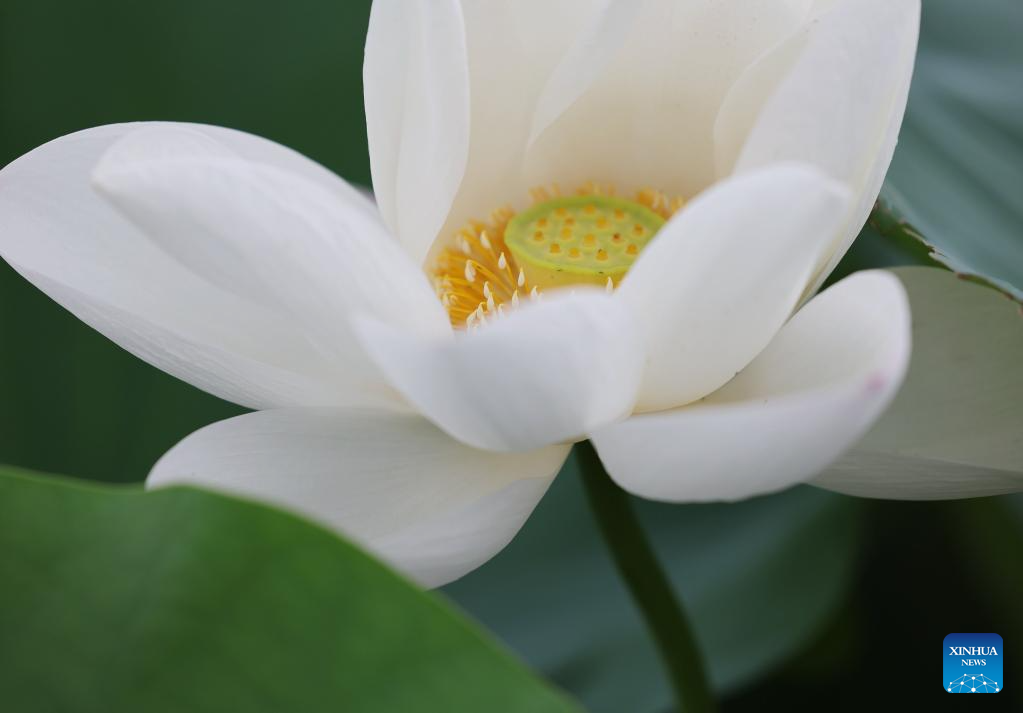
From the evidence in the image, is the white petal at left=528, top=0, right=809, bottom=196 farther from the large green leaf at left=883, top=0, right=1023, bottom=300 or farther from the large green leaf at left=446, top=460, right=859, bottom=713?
the large green leaf at left=446, top=460, right=859, bottom=713

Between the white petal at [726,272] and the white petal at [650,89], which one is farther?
the white petal at [650,89]

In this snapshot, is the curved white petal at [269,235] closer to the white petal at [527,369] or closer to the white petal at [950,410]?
the white petal at [527,369]

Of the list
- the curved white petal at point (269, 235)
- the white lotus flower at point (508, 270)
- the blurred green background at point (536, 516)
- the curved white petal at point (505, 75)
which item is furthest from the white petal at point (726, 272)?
the blurred green background at point (536, 516)

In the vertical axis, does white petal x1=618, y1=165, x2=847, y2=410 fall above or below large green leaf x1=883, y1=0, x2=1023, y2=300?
above

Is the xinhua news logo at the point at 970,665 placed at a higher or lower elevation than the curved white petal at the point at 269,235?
lower

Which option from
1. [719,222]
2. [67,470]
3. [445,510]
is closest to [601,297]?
[719,222]

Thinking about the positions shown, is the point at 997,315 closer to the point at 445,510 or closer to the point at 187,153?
the point at 445,510

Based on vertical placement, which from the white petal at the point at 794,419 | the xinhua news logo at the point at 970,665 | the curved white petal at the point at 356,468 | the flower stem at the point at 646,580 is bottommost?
the xinhua news logo at the point at 970,665

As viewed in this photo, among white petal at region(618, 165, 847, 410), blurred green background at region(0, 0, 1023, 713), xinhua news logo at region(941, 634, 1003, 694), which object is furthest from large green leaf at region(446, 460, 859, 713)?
white petal at region(618, 165, 847, 410)
